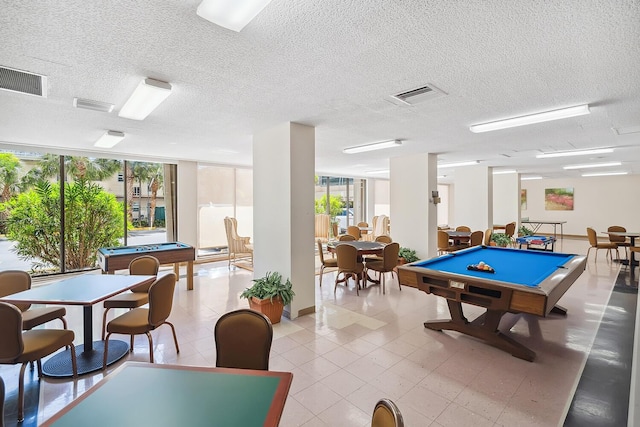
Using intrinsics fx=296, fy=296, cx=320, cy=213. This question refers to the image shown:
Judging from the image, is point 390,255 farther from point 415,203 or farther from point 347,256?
point 415,203

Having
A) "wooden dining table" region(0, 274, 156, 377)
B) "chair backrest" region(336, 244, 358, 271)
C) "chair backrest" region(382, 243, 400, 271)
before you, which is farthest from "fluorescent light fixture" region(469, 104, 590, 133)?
"wooden dining table" region(0, 274, 156, 377)

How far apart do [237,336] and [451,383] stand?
198 cm

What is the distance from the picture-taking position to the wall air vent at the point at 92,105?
10.4 ft

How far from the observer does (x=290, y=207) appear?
4.07 m

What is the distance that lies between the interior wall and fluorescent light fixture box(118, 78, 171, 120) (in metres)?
16.3

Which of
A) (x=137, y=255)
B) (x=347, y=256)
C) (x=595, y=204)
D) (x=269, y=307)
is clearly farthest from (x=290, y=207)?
(x=595, y=204)

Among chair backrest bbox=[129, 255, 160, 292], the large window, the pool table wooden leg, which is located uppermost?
the large window

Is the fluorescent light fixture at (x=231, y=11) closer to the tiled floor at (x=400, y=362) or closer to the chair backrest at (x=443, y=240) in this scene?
the tiled floor at (x=400, y=362)

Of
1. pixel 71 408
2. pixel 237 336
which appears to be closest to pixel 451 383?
pixel 237 336

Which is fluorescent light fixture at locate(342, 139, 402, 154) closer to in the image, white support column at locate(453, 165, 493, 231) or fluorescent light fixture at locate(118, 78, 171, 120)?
fluorescent light fixture at locate(118, 78, 171, 120)

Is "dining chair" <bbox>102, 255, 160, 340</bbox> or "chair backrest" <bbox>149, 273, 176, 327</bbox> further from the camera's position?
"dining chair" <bbox>102, 255, 160, 340</bbox>

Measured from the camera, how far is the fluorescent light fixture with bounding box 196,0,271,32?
1.57m

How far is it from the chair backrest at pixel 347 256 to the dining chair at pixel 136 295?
111 inches

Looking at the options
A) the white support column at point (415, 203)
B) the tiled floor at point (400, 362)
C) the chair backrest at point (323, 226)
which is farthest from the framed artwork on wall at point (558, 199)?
the chair backrest at point (323, 226)
